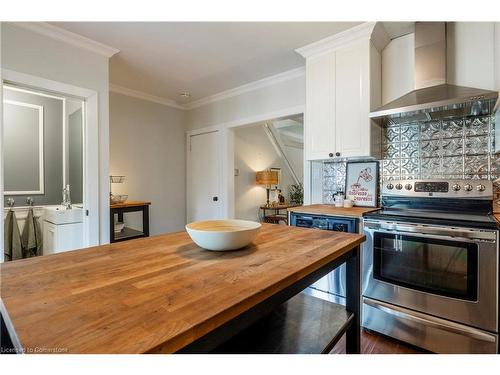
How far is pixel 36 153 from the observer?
354 cm

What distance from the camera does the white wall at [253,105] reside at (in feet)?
10.2

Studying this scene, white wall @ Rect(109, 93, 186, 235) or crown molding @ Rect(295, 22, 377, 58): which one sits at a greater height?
crown molding @ Rect(295, 22, 377, 58)

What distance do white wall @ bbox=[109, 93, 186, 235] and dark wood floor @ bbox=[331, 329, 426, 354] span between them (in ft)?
10.1

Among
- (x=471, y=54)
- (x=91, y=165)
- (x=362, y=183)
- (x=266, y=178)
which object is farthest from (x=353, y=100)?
(x=266, y=178)

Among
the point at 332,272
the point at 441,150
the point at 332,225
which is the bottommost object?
the point at 332,272

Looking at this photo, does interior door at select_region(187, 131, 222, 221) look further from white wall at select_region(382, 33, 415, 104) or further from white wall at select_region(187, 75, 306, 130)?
white wall at select_region(382, 33, 415, 104)

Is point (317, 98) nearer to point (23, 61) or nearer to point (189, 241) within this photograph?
point (189, 241)

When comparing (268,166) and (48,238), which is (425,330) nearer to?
(48,238)

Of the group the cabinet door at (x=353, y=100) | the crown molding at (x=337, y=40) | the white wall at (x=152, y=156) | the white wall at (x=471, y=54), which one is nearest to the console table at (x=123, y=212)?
the white wall at (x=152, y=156)

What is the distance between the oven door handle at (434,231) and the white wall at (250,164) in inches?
120

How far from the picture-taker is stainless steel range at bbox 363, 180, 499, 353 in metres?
1.57

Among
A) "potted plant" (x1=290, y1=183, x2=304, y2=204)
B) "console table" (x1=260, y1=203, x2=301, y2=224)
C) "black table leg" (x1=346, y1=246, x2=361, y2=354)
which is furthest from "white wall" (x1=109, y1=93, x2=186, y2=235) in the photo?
"black table leg" (x1=346, y1=246, x2=361, y2=354)

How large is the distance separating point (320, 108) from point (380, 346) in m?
2.06

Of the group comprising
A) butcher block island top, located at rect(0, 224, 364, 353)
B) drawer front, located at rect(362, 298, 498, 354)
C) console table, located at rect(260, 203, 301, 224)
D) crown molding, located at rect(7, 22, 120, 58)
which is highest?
crown molding, located at rect(7, 22, 120, 58)
